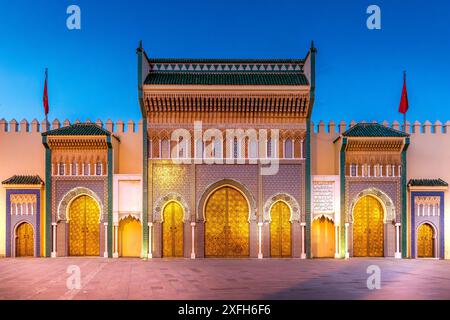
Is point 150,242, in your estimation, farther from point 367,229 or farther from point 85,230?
point 367,229

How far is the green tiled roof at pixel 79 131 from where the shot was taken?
52.9 ft

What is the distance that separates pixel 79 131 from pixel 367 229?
34.7 ft

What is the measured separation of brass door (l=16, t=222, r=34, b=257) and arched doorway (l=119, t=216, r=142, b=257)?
126 inches

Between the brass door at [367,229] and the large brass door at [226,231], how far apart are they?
3841 millimetres

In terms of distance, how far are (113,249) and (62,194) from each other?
2608mm

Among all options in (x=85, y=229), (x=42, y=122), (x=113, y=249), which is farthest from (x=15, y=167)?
(x=113, y=249)

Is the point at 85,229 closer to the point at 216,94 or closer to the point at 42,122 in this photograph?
the point at 42,122

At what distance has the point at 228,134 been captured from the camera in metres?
16.5

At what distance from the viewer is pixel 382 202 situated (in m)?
16.5

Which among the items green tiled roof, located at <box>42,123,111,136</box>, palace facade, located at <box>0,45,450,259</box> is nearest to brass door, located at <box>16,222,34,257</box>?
palace facade, located at <box>0,45,450,259</box>

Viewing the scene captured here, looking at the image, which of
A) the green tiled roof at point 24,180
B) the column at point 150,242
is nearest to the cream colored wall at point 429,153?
the column at point 150,242

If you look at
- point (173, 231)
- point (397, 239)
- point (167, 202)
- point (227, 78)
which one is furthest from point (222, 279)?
point (397, 239)

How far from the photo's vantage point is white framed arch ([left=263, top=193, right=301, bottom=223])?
1623 centimetres

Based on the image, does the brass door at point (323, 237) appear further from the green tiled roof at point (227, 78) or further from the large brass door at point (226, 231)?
the green tiled roof at point (227, 78)
